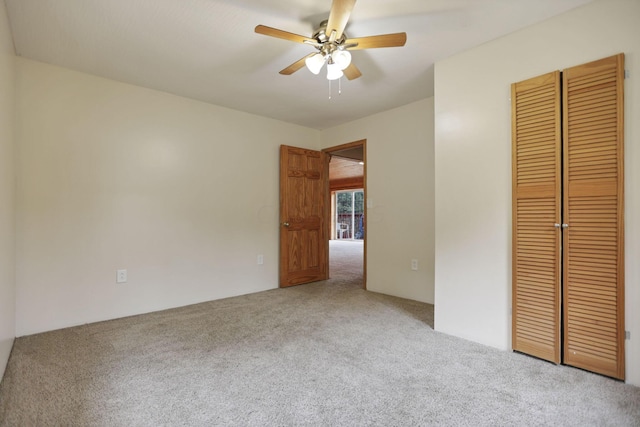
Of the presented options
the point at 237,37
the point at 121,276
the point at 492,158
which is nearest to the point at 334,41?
the point at 237,37

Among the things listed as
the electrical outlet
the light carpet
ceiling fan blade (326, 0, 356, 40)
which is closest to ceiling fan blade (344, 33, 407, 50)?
ceiling fan blade (326, 0, 356, 40)

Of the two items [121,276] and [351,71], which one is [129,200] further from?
[351,71]

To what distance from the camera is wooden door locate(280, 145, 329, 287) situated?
13.7 ft

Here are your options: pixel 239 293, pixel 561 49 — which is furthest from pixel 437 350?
pixel 239 293

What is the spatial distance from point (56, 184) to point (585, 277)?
4.06 meters

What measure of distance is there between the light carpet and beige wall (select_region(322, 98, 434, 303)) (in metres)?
0.94

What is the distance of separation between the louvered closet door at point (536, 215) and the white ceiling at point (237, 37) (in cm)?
56

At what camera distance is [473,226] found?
7.86ft

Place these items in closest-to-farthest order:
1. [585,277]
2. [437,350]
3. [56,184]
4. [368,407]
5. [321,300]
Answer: [368,407], [585,277], [437,350], [56,184], [321,300]

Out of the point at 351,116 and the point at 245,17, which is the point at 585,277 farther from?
the point at 351,116

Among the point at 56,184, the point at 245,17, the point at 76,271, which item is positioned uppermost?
the point at 245,17

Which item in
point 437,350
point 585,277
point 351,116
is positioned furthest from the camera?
point 351,116

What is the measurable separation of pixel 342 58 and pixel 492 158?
134 cm

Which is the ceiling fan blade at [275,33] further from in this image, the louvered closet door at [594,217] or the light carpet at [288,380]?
the light carpet at [288,380]
